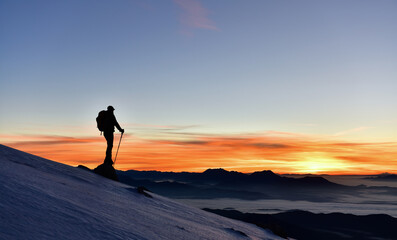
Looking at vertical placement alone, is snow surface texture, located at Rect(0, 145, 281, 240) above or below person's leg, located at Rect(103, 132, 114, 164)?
below

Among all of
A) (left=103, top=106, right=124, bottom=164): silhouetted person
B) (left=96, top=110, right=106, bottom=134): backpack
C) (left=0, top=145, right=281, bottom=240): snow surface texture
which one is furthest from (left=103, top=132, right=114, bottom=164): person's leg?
(left=0, top=145, right=281, bottom=240): snow surface texture

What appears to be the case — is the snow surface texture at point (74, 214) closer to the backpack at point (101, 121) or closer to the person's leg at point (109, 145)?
the backpack at point (101, 121)

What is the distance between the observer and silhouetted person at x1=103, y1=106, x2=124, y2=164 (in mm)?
17812

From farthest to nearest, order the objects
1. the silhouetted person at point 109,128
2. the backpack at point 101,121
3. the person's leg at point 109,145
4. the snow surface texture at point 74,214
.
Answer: the person's leg at point 109,145 < the silhouetted person at point 109,128 < the backpack at point 101,121 < the snow surface texture at point 74,214

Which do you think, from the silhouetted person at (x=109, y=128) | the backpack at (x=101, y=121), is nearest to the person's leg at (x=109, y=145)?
the silhouetted person at (x=109, y=128)

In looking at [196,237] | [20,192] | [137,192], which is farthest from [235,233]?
[20,192]

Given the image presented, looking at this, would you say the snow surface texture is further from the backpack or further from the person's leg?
the person's leg

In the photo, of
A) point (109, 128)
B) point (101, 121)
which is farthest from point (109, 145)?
point (101, 121)

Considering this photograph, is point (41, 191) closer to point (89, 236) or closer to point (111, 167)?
point (89, 236)

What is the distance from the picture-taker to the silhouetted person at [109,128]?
17.8 m

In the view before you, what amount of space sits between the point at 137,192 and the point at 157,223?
16.0 ft

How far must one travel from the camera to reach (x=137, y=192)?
47.1ft

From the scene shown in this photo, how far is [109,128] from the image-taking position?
1788cm

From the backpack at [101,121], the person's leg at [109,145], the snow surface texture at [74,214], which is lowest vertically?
the snow surface texture at [74,214]
